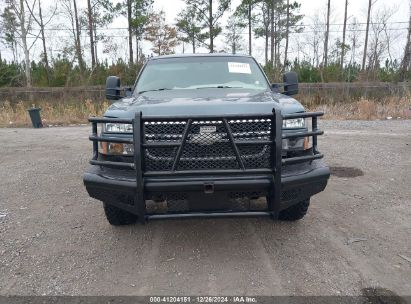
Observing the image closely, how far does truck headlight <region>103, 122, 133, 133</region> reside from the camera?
120 inches

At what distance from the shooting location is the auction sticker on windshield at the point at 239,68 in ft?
14.4

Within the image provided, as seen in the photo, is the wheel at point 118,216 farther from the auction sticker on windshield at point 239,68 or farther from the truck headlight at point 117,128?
the auction sticker on windshield at point 239,68

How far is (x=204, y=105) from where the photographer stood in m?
2.99

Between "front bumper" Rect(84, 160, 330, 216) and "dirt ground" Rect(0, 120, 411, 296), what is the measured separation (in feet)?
1.90

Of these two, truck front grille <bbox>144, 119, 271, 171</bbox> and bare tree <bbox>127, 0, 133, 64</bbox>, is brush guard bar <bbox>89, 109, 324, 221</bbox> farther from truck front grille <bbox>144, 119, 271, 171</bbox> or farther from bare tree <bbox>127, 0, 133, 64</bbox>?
bare tree <bbox>127, 0, 133, 64</bbox>

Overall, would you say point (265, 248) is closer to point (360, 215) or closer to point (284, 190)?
point (284, 190)

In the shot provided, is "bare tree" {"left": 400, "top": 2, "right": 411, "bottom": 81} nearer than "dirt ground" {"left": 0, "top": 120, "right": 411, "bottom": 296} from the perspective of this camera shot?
No

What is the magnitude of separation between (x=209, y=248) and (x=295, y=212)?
3.45 ft

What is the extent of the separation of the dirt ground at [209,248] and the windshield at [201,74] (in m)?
1.60

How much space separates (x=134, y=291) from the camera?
8.91 feet

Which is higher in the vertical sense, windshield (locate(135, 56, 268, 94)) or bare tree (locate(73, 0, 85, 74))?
bare tree (locate(73, 0, 85, 74))

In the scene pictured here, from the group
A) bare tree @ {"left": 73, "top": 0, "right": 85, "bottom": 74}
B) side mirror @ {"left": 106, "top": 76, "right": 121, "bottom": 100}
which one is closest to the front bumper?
side mirror @ {"left": 106, "top": 76, "right": 121, "bottom": 100}

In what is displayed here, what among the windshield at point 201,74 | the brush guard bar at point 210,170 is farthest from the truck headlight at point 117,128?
the windshield at point 201,74

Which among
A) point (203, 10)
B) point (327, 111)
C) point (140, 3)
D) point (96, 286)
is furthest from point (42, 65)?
point (96, 286)
